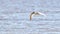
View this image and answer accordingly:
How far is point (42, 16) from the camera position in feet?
5.48

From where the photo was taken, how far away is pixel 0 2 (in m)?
1.76

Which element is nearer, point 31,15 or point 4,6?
point 31,15

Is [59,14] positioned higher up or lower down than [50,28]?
higher up

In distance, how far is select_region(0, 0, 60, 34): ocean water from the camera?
164 centimetres

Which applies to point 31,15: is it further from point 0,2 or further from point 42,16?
point 0,2

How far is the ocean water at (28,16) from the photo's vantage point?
5.39ft

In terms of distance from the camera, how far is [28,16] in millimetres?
1671

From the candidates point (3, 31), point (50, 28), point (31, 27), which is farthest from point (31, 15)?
point (3, 31)

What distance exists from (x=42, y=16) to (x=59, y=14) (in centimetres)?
19

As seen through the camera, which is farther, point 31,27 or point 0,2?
point 0,2

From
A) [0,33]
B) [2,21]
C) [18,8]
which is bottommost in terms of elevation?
[0,33]

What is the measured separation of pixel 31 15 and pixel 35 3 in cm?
21

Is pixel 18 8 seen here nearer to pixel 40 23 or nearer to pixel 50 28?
pixel 40 23

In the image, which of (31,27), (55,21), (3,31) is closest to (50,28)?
(55,21)
